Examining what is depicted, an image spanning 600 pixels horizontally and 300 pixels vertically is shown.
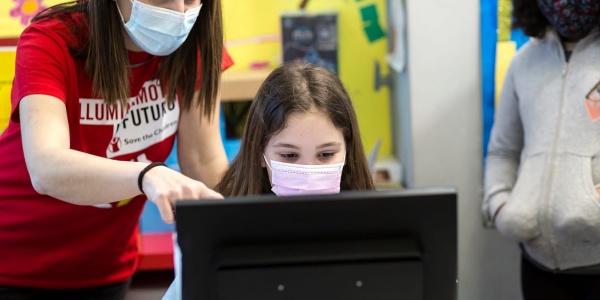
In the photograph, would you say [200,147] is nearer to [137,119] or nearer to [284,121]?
[137,119]

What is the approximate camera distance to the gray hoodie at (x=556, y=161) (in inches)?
79.5

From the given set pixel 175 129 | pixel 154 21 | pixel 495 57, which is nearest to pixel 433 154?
pixel 495 57

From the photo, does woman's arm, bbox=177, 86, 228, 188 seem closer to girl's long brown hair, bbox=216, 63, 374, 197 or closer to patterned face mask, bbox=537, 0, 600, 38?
girl's long brown hair, bbox=216, 63, 374, 197

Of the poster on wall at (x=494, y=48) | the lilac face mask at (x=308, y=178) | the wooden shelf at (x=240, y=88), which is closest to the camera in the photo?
the lilac face mask at (x=308, y=178)

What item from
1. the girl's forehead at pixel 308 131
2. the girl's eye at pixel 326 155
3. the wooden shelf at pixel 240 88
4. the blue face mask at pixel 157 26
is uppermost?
the blue face mask at pixel 157 26

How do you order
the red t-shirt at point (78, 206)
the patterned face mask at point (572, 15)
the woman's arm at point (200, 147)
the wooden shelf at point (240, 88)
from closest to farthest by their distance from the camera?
1. the red t-shirt at point (78, 206)
2. the woman's arm at point (200, 147)
3. the patterned face mask at point (572, 15)
4. the wooden shelf at point (240, 88)

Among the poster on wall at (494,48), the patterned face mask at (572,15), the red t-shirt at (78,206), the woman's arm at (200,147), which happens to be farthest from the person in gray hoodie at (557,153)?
the red t-shirt at (78,206)

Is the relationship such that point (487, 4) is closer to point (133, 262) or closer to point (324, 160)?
point (324, 160)

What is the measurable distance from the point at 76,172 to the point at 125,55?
1.37 feet

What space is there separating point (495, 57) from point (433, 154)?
0.40m

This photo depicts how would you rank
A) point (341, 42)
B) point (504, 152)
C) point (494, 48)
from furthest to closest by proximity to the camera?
1. point (341, 42)
2. point (494, 48)
3. point (504, 152)

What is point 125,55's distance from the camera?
158 centimetres

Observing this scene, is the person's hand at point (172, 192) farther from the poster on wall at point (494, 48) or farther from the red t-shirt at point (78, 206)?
the poster on wall at point (494, 48)

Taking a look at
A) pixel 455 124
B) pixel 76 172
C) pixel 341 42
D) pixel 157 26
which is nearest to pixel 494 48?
pixel 455 124
